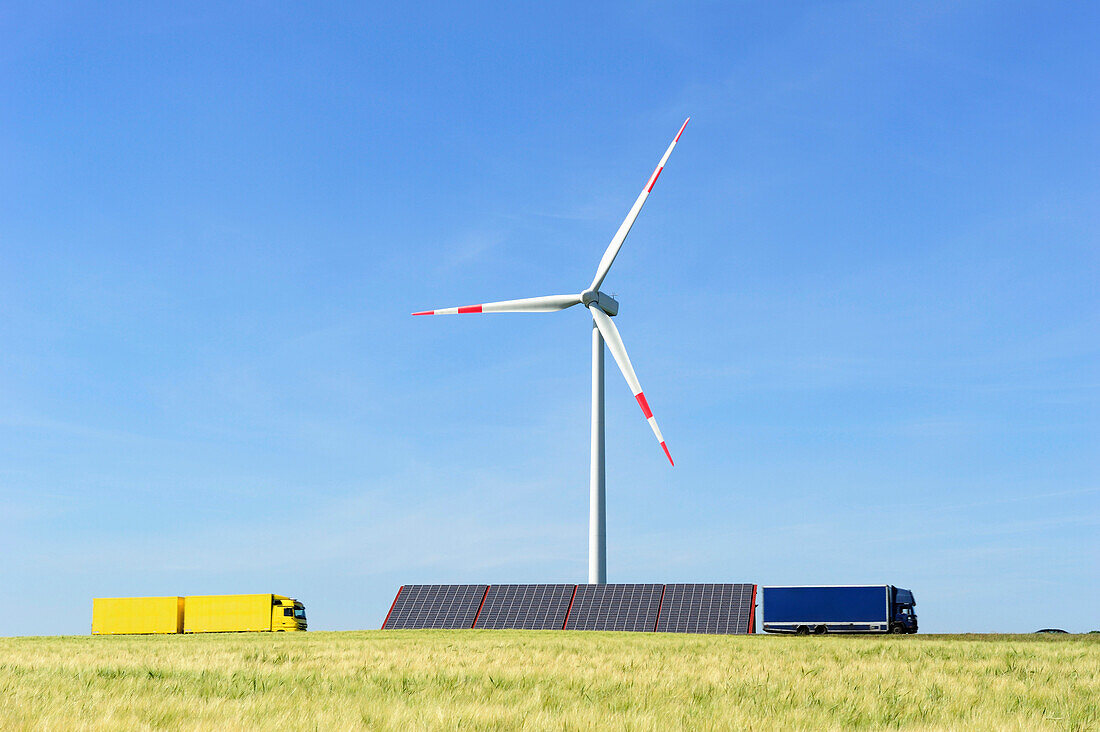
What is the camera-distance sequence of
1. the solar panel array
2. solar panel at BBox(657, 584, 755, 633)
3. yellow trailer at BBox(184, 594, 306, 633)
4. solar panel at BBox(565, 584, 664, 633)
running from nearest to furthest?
solar panel at BBox(657, 584, 755, 633) → the solar panel array → solar panel at BBox(565, 584, 664, 633) → yellow trailer at BBox(184, 594, 306, 633)

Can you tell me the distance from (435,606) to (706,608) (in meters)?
16.8

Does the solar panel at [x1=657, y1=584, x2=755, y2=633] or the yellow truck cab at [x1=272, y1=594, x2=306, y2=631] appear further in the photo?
the yellow truck cab at [x1=272, y1=594, x2=306, y2=631]

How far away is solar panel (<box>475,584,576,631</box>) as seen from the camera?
5588cm

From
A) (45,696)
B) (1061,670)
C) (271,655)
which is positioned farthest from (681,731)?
(271,655)

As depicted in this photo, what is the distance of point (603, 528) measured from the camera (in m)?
60.7

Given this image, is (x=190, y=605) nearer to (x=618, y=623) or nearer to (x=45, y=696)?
(x=618, y=623)

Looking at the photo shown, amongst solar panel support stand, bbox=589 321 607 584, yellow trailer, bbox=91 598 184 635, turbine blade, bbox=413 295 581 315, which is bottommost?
yellow trailer, bbox=91 598 184 635

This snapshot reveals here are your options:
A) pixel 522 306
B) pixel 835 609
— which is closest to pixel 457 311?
pixel 522 306

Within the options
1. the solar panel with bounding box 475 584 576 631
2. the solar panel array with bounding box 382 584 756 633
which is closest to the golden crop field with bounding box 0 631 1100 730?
the solar panel array with bounding box 382 584 756 633

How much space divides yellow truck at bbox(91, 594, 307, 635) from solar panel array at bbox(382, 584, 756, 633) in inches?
576

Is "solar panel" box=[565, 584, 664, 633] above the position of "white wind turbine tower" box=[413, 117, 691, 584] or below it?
below

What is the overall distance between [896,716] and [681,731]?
403cm

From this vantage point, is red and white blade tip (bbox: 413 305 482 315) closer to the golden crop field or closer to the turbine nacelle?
the turbine nacelle

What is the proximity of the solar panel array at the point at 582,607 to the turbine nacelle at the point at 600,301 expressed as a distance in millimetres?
18760
